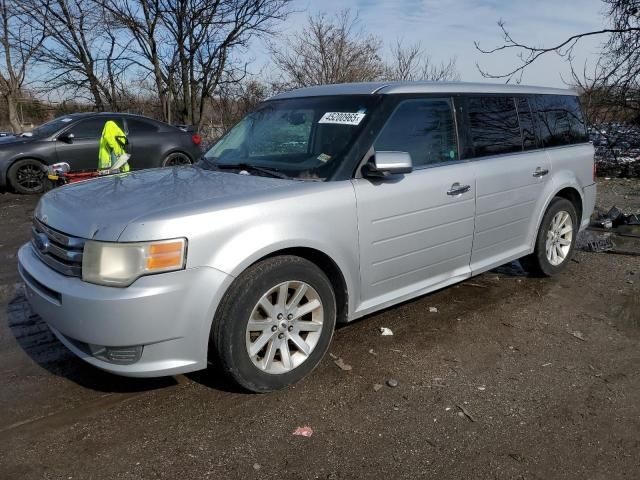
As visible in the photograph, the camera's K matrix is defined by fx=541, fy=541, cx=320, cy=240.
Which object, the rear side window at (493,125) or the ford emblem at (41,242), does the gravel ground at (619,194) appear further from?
the ford emblem at (41,242)

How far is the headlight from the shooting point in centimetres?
274

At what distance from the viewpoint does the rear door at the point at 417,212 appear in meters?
3.61

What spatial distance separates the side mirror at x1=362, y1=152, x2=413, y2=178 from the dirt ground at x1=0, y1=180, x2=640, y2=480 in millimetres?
1279

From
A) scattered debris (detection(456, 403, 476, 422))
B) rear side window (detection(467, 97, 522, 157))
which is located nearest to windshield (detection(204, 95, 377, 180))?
rear side window (detection(467, 97, 522, 157))

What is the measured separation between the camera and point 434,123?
4.10 metres

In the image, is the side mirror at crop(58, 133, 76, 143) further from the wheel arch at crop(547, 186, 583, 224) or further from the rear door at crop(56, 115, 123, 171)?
the wheel arch at crop(547, 186, 583, 224)

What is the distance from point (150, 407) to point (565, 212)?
432cm

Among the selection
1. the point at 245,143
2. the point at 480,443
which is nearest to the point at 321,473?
the point at 480,443

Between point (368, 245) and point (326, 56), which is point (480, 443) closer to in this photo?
point (368, 245)

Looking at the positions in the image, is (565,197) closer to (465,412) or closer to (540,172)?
(540,172)

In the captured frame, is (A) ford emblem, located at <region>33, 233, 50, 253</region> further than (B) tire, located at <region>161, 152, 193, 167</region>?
No

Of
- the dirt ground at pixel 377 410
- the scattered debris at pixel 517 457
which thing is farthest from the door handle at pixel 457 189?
the scattered debris at pixel 517 457

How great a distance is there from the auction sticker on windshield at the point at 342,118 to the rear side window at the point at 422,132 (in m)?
0.19

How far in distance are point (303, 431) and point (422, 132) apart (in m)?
2.29
